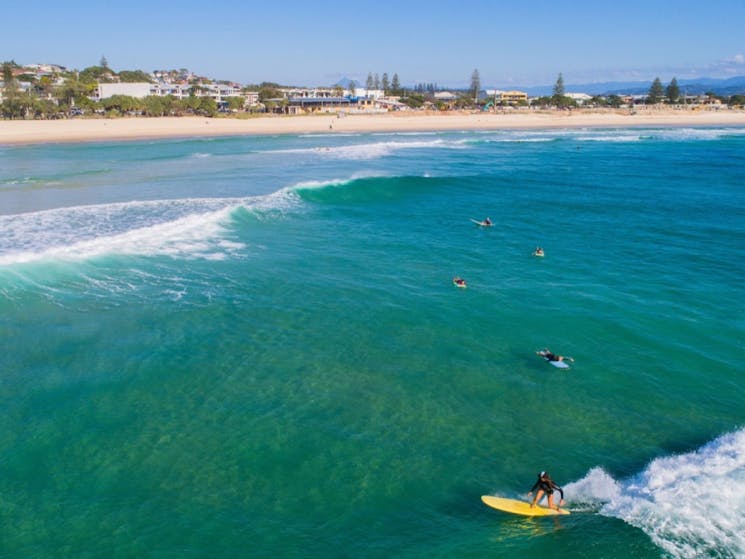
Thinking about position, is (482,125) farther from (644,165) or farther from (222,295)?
(222,295)

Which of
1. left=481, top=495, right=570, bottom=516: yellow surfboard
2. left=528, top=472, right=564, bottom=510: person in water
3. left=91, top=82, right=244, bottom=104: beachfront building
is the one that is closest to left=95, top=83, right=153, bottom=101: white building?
left=91, top=82, right=244, bottom=104: beachfront building

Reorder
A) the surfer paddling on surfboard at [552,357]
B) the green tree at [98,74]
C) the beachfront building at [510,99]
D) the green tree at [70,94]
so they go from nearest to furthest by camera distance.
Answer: the surfer paddling on surfboard at [552,357], the green tree at [70,94], the green tree at [98,74], the beachfront building at [510,99]

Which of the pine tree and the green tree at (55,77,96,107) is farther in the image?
the pine tree

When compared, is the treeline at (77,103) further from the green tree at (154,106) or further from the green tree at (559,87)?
the green tree at (559,87)

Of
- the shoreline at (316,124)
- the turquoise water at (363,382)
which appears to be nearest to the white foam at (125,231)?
the turquoise water at (363,382)

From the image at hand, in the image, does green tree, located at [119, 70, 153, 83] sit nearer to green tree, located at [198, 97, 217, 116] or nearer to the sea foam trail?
green tree, located at [198, 97, 217, 116]

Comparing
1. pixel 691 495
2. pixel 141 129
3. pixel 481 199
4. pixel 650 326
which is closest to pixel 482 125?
pixel 141 129
